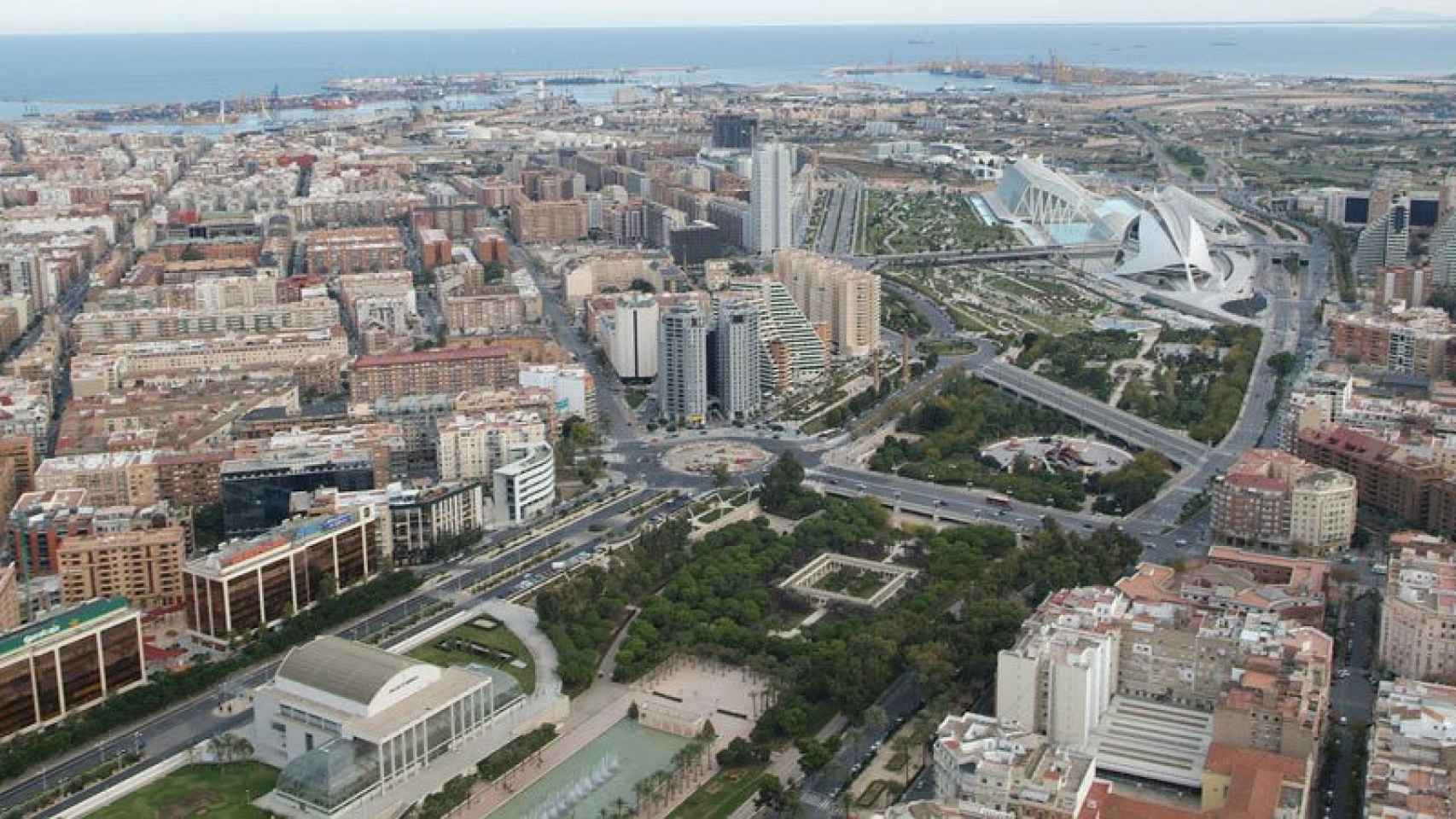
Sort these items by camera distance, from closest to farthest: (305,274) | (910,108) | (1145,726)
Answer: (1145,726) → (305,274) → (910,108)

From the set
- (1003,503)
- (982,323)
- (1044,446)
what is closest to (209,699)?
(1003,503)

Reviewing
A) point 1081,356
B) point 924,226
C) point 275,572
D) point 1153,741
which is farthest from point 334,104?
point 1153,741

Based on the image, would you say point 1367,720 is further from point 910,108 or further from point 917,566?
point 910,108

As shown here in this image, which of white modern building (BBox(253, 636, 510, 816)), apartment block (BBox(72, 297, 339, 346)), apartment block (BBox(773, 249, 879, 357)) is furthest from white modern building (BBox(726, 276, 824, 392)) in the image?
white modern building (BBox(253, 636, 510, 816))

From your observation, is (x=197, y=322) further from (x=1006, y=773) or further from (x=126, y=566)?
(x=1006, y=773)

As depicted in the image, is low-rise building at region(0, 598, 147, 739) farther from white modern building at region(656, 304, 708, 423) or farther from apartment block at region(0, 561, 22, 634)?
white modern building at region(656, 304, 708, 423)

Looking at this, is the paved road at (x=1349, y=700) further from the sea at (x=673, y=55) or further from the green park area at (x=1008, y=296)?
the sea at (x=673, y=55)
